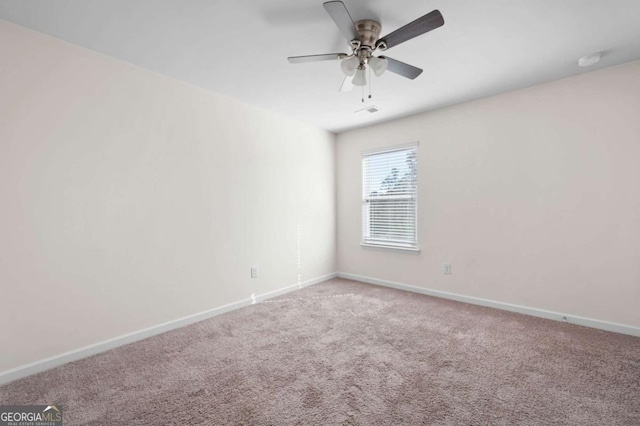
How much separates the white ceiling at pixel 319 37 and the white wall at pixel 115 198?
27 cm

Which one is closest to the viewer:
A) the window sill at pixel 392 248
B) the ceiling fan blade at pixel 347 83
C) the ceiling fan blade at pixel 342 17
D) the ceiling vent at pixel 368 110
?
the ceiling fan blade at pixel 342 17

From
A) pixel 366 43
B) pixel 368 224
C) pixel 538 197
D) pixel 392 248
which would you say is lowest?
pixel 392 248

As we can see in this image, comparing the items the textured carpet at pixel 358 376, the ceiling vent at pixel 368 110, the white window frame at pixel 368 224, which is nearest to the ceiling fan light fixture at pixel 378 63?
the ceiling vent at pixel 368 110

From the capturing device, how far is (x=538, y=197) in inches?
115

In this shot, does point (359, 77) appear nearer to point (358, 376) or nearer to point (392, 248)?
point (358, 376)

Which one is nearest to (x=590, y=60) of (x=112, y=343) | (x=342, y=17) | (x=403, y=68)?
(x=403, y=68)

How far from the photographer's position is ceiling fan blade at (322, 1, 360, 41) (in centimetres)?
147

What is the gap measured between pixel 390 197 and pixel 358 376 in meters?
2.67

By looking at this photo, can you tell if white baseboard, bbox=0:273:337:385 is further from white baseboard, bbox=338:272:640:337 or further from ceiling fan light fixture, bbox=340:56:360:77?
ceiling fan light fixture, bbox=340:56:360:77

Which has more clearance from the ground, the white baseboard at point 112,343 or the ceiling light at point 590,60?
the ceiling light at point 590,60

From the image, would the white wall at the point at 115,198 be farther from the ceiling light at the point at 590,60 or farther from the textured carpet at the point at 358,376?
the ceiling light at the point at 590,60

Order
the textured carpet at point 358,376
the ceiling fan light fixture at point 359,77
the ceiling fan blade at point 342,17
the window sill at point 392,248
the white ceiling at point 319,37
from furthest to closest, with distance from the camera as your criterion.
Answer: the window sill at point 392,248, the ceiling fan light fixture at point 359,77, the white ceiling at point 319,37, the textured carpet at point 358,376, the ceiling fan blade at point 342,17

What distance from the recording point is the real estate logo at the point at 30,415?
1.57 m

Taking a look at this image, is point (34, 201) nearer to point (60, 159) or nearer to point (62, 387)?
point (60, 159)
